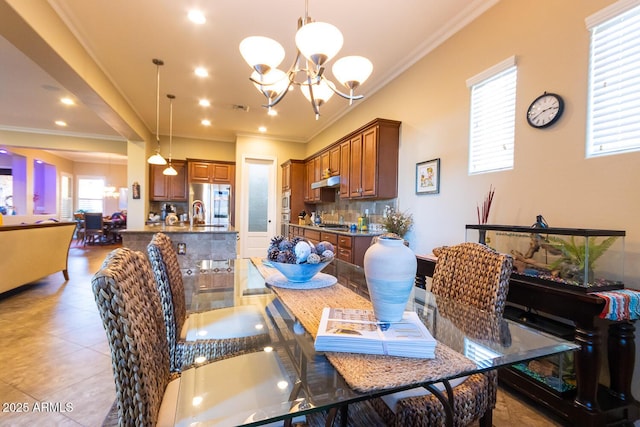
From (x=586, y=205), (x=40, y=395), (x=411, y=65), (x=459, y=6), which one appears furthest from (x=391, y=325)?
(x=411, y=65)

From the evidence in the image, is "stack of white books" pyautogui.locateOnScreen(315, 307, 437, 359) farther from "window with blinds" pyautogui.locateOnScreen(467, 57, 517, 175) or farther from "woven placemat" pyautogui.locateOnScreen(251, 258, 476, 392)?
"window with blinds" pyautogui.locateOnScreen(467, 57, 517, 175)

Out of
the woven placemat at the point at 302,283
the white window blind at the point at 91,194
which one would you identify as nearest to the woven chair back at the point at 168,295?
the woven placemat at the point at 302,283

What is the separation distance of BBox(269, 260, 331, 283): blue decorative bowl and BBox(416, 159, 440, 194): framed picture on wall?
191cm

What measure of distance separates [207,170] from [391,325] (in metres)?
6.60

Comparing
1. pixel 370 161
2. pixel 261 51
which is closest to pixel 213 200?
pixel 370 161

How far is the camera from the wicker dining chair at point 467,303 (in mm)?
1046

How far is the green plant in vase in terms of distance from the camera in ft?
5.08

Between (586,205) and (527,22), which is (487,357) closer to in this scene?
(586,205)

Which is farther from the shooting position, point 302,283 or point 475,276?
point 302,283

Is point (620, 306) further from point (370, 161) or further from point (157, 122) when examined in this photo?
point (157, 122)

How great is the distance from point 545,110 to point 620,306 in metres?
1.31

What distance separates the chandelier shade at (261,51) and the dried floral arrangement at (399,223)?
2.19 m

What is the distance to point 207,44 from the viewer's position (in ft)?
10.3

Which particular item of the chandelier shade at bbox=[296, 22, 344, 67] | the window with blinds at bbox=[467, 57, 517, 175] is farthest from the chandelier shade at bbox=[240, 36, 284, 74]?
the window with blinds at bbox=[467, 57, 517, 175]
